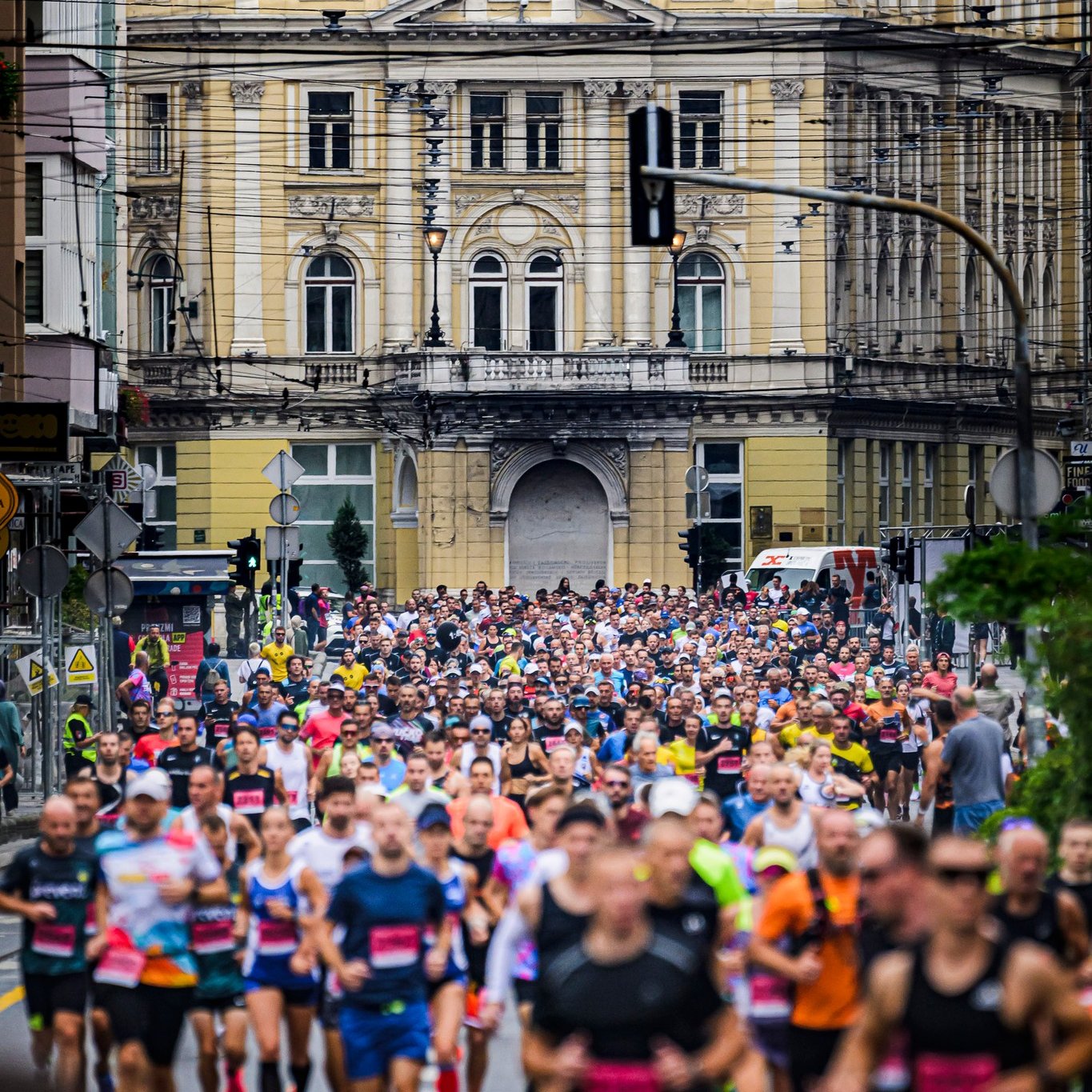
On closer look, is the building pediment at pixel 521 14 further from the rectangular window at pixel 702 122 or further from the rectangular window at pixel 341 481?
the rectangular window at pixel 341 481

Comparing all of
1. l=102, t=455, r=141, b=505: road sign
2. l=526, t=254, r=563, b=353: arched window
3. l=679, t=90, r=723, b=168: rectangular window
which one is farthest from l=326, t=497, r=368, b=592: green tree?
l=102, t=455, r=141, b=505: road sign

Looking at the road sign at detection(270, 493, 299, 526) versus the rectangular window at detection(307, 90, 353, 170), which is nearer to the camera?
the road sign at detection(270, 493, 299, 526)

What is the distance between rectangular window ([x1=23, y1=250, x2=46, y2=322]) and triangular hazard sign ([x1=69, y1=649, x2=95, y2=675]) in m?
8.77

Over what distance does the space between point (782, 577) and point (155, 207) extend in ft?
65.0

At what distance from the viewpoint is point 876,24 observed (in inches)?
2729

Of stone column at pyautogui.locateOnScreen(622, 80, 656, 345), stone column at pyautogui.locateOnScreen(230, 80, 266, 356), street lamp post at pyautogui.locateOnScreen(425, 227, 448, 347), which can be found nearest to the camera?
street lamp post at pyautogui.locateOnScreen(425, 227, 448, 347)

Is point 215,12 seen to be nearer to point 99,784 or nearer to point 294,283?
point 294,283

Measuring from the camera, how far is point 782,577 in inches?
2368

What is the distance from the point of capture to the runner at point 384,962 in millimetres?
12023

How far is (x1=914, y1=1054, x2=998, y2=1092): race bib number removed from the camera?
8.77m

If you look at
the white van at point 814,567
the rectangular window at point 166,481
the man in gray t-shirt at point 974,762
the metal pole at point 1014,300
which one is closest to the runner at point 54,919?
the metal pole at point 1014,300

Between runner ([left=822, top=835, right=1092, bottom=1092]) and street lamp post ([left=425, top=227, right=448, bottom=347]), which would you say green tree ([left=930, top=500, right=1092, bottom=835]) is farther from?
street lamp post ([left=425, top=227, right=448, bottom=347])

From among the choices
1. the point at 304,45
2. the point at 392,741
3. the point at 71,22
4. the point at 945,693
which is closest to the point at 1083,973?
the point at 392,741

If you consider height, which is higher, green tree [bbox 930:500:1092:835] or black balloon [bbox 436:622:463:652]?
green tree [bbox 930:500:1092:835]
